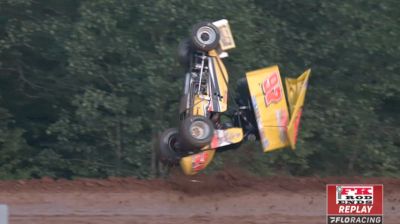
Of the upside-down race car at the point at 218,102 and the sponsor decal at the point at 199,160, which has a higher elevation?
the upside-down race car at the point at 218,102

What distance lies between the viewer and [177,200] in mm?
11852

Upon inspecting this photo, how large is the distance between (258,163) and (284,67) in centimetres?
197

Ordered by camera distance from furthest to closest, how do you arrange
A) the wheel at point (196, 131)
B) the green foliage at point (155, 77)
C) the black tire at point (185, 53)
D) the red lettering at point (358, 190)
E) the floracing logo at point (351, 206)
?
the green foliage at point (155, 77)
the black tire at point (185, 53)
the wheel at point (196, 131)
the red lettering at point (358, 190)
the floracing logo at point (351, 206)

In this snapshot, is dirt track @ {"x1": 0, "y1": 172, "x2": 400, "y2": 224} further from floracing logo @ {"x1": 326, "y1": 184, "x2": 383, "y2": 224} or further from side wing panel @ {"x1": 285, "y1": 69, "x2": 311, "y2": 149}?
floracing logo @ {"x1": 326, "y1": 184, "x2": 383, "y2": 224}

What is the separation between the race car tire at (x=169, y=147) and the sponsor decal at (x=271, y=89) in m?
1.52

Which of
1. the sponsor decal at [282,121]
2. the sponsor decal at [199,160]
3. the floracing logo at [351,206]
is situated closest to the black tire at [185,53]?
the sponsor decal at [199,160]

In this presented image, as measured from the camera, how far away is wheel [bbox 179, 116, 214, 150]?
470 inches

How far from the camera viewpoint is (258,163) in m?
15.0

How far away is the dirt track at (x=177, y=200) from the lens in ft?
36.0

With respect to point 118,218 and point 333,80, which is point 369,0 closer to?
point 333,80

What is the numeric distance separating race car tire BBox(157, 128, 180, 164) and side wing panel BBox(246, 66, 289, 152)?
4.40ft

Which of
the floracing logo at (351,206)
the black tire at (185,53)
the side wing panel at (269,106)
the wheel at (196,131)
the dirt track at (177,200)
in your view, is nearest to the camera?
the floracing logo at (351,206)

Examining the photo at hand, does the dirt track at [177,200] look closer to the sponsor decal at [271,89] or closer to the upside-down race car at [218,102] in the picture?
the upside-down race car at [218,102]

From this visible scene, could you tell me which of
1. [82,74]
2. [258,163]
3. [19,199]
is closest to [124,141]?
[82,74]
